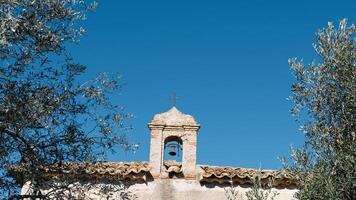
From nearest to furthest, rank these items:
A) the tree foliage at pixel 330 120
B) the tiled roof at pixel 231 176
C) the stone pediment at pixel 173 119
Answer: the tree foliage at pixel 330 120 → the tiled roof at pixel 231 176 → the stone pediment at pixel 173 119

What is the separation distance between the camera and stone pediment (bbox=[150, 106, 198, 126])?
14320mm

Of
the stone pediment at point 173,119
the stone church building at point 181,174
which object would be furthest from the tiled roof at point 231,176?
the stone pediment at point 173,119

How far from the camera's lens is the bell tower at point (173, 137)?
46.3 feet

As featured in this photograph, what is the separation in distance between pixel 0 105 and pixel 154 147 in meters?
7.40

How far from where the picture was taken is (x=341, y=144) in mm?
7656

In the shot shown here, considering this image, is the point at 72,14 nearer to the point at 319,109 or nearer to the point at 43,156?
the point at 43,156

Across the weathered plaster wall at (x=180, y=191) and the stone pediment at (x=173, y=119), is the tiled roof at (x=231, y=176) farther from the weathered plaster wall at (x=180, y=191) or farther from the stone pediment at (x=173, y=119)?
the stone pediment at (x=173, y=119)

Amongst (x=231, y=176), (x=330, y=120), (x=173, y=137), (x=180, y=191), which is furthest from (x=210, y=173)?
(x=330, y=120)

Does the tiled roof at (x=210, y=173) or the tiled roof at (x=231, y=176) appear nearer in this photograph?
the tiled roof at (x=210, y=173)

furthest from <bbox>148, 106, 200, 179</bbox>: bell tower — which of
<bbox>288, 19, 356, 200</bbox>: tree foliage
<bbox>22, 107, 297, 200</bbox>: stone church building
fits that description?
<bbox>288, 19, 356, 200</bbox>: tree foliage

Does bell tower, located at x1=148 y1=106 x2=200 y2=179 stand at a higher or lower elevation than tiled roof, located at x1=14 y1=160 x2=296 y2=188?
higher

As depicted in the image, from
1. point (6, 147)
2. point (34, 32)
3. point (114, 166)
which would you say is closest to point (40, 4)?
point (34, 32)

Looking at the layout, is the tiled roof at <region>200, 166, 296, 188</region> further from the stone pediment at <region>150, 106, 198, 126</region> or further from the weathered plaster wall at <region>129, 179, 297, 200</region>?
the stone pediment at <region>150, 106, 198, 126</region>

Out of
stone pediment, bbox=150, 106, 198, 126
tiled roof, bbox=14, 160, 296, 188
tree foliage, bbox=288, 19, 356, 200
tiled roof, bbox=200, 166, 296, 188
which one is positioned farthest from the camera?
stone pediment, bbox=150, 106, 198, 126
